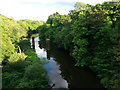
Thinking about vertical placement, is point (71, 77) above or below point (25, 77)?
below

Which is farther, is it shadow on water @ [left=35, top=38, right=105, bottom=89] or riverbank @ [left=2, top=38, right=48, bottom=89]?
shadow on water @ [left=35, top=38, right=105, bottom=89]

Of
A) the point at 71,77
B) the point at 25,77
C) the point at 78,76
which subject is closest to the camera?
the point at 25,77

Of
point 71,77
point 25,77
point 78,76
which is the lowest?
Result: point 71,77

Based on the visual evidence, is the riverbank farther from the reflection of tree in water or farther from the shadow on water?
the reflection of tree in water

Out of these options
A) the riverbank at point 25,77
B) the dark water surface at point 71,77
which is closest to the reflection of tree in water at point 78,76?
the dark water surface at point 71,77

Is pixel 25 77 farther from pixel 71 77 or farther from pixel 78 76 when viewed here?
pixel 78 76

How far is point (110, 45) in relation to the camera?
20.2 meters

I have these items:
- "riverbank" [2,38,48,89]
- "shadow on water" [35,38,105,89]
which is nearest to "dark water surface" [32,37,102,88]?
A: "shadow on water" [35,38,105,89]

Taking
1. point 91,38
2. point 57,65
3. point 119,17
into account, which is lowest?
point 57,65

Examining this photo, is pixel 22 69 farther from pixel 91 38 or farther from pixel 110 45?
pixel 110 45

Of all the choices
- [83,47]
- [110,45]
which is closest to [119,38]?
[110,45]

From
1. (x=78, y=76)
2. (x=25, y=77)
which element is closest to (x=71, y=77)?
(x=78, y=76)

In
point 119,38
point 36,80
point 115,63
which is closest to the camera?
point 119,38

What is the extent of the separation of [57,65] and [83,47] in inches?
438
